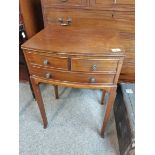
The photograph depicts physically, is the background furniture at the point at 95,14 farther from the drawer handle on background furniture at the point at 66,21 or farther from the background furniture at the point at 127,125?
the background furniture at the point at 127,125

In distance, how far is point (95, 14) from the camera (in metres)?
1.46

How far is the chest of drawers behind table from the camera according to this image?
0.96m

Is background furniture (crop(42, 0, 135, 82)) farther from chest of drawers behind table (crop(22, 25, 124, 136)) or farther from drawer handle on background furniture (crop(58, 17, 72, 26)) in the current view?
chest of drawers behind table (crop(22, 25, 124, 136))

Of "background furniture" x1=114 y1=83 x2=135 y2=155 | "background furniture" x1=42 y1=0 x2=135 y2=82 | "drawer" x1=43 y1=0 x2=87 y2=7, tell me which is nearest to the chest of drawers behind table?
"background furniture" x1=114 y1=83 x2=135 y2=155

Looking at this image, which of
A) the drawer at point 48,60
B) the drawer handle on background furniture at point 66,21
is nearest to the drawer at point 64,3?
the drawer handle on background furniture at point 66,21

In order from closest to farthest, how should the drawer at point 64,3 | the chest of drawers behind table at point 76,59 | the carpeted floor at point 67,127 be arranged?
1. the chest of drawers behind table at point 76,59
2. the carpeted floor at point 67,127
3. the drawer at point 64,3

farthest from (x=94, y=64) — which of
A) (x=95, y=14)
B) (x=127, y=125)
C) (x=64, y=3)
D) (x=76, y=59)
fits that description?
(x=64, y=3)

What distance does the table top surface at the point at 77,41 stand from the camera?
972mm

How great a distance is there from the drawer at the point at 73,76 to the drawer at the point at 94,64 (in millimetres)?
45

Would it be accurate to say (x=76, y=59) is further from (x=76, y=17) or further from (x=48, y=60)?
(x=76, y=17)

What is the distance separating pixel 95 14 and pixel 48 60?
0.72 m

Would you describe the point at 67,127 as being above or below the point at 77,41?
below

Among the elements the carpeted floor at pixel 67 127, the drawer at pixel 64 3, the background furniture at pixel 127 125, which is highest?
the drawer at pixel 64 3
